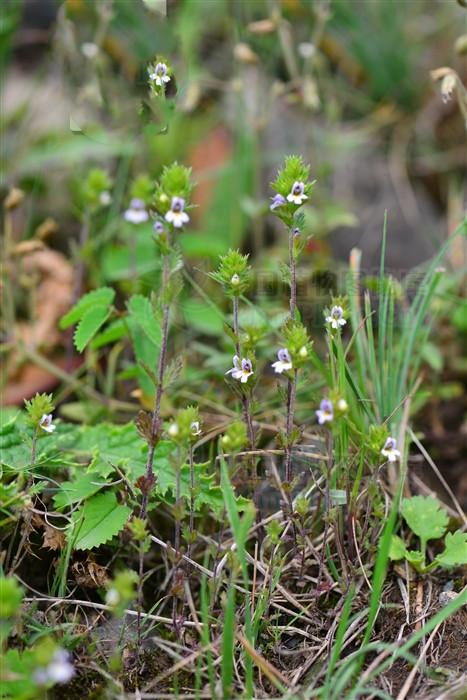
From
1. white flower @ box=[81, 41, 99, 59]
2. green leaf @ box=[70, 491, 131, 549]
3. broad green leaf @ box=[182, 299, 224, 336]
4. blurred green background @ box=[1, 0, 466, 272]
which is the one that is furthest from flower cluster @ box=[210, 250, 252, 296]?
white flower @ box=[81, 41, 99, 59]

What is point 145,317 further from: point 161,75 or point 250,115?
point 250,115

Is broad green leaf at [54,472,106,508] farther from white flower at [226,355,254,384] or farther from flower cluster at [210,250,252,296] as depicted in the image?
flower cluster at [210,250,252,296]

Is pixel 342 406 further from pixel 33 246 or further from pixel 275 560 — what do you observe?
pixel 33 246

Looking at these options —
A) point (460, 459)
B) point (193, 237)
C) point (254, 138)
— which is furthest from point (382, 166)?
point (460, 459)

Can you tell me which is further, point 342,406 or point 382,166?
point 382,166

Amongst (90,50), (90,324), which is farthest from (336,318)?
(90,50)

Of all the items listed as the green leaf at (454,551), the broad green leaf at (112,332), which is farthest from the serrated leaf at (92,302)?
the green leaf at (454,551)
